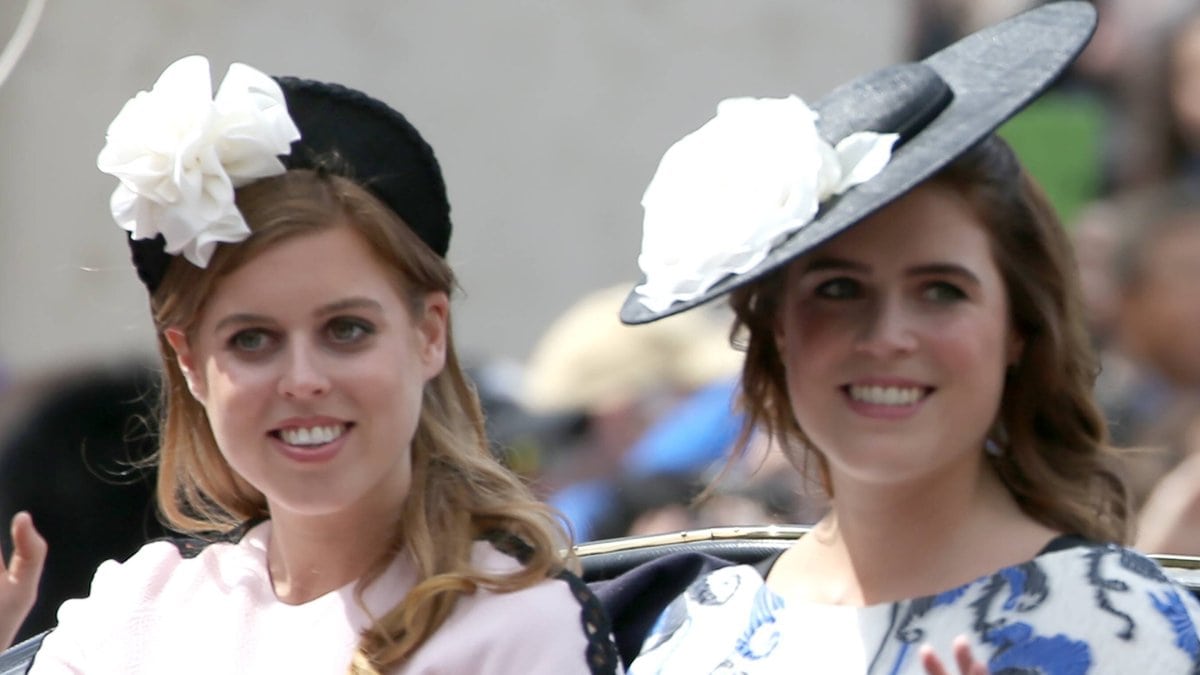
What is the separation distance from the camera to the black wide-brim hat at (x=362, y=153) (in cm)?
248

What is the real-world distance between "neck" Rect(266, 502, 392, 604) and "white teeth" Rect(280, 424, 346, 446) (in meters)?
0.14

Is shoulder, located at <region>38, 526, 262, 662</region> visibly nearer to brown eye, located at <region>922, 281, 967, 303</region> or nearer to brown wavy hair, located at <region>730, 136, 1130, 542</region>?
brown wavy hair, located at <region>730, 136, 1130, 542</region>

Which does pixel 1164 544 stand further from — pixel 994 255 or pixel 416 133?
pixel 416 133

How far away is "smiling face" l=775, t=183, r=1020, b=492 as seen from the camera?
2309 millimetres

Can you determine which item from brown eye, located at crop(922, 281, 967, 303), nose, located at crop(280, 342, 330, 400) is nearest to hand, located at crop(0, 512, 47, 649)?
nose, located at crop(280, 342, 330, 400)

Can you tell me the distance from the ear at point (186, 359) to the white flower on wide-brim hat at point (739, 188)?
523 millimetres

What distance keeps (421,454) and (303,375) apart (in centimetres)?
23

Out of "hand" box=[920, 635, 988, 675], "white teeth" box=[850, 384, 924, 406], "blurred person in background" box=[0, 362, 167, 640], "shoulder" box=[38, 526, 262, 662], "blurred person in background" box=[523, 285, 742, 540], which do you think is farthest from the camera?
"blurred person in background" box=[0, 362, 167, 640]

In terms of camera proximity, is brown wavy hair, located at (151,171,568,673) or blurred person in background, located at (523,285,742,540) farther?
blurred person in background, located at (523,285,742,540)

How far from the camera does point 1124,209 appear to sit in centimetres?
507

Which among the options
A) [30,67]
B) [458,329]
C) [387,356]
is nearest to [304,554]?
[387,356]

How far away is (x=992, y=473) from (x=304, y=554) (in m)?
0.81

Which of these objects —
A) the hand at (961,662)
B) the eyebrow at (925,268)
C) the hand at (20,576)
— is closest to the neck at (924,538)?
the eyebrow at (925,268)

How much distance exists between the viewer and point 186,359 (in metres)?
2.52
